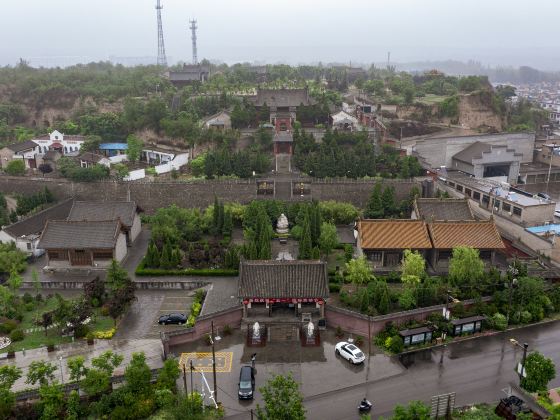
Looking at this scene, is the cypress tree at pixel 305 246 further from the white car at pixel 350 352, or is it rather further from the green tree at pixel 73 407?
the green tree at pixel 73 407

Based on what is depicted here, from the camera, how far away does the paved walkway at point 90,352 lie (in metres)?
25.8

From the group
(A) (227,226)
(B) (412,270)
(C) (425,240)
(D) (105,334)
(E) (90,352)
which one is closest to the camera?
(E) (90,352)

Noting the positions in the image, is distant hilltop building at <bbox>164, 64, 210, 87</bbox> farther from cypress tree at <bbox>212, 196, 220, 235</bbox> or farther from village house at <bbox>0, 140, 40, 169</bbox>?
cypress tree at <bbox>212, 196, 220, 235</bbox>

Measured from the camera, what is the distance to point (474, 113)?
70.4 m

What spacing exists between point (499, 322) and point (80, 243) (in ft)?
87.9

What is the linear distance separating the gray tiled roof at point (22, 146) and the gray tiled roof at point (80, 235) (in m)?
24.3

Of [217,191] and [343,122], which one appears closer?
[217,191]

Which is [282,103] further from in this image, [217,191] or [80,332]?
[80,332]

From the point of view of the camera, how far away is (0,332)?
95.2 feet

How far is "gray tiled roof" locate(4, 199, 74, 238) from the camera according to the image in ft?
130

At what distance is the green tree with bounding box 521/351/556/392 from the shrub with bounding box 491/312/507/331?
19.7ft

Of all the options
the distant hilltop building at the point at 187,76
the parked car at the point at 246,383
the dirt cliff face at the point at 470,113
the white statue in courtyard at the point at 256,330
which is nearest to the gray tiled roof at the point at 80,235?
the white statue in courtyard at the point at 256,330

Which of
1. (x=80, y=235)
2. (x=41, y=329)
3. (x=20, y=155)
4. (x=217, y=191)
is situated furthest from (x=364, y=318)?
(x=20, y=155)

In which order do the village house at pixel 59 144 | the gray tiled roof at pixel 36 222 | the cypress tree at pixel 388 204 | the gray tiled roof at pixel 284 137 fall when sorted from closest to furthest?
the gray tiled roof at pixel 36 222 → the cypress tree at pixel 388 204 → the gray tiled roof at pixel 284 137 → the village house at pixel 59 144
